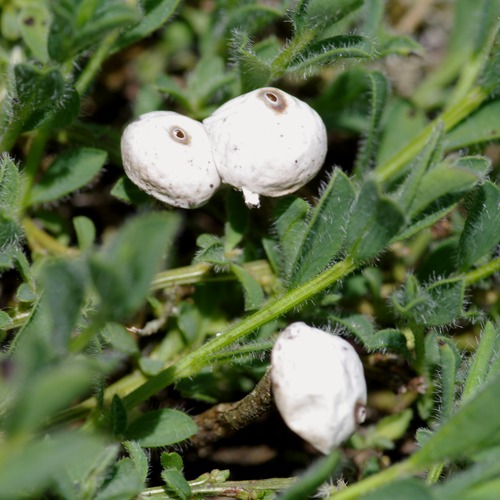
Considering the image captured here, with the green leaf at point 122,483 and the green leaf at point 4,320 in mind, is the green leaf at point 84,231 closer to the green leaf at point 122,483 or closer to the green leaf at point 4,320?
the green leaf at point 4,320

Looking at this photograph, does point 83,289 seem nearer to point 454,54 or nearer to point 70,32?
point 70,32

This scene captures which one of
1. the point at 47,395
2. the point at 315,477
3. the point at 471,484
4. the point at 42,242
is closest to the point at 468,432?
the point at 471,484

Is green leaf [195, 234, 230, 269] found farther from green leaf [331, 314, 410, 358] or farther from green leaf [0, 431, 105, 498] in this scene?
green leaf [0, 431, 105, 498]

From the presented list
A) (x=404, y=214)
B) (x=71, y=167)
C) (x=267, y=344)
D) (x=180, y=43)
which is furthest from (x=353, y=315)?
(x=180, y=43)

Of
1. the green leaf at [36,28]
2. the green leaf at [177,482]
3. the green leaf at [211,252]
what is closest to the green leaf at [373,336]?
the green leaf at [211,252]

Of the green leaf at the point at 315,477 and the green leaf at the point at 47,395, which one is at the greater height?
the green leaf at the point at 47,395

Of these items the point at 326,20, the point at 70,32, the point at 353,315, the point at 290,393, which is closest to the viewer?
the point at 290,393
